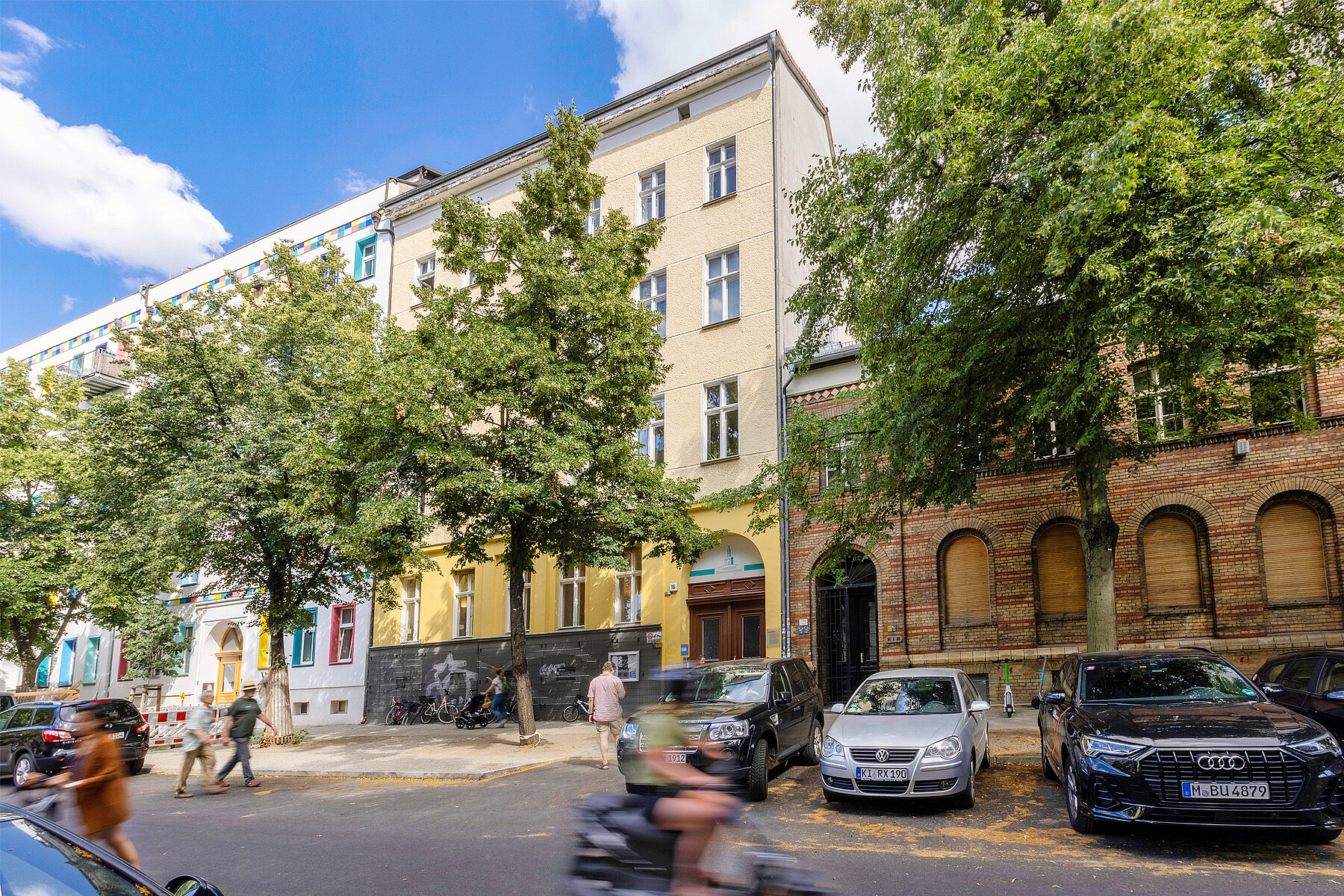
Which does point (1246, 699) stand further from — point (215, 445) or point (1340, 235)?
point (215, 445)

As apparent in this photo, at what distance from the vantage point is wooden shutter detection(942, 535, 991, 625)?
60.9ft

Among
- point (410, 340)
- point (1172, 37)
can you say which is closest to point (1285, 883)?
point (1172, 37)

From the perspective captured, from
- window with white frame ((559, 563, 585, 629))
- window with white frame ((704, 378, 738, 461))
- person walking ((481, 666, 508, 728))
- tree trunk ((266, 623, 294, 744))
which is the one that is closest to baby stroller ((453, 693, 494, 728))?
person walking ((481, 666, 508, 728))

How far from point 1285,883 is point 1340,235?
A: 7089 millimetres

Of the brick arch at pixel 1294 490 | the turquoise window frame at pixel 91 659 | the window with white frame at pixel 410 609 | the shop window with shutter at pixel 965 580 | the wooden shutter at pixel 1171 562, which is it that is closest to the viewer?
the brick arch at pixel 1294 490

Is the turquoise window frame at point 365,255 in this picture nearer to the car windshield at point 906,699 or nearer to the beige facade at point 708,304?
the beige facade at point 708,304

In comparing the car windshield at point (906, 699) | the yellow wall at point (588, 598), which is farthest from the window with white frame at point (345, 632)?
the car windshield at point (906, 699)

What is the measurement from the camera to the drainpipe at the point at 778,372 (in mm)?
20344

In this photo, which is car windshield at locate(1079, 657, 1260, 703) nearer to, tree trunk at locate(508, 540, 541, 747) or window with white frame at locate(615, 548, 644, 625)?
tree trunk at locate(508, 540, 541, 747)

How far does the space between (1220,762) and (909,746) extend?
10.3ft

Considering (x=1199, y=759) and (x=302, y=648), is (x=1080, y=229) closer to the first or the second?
(x=1199, y=759)

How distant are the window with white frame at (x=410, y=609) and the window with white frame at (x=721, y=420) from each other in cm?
1155

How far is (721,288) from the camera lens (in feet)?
77.6

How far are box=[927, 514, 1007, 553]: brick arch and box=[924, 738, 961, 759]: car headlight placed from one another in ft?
32.1
